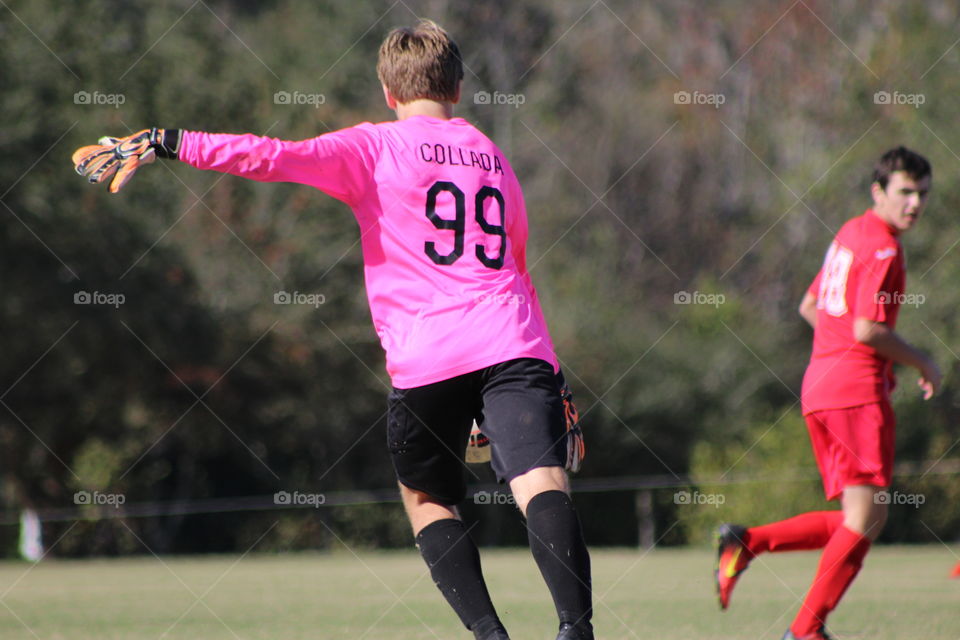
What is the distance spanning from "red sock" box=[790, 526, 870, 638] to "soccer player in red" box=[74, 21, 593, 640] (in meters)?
1.61

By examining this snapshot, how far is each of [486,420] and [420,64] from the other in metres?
1.13

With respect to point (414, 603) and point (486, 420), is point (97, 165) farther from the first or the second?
point (414, 603)

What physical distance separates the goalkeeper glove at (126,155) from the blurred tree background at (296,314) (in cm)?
1674

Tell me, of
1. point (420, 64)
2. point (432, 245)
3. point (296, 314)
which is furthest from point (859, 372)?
point (296, 314)

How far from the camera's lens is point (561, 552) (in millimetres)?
3695

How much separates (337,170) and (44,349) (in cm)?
1774

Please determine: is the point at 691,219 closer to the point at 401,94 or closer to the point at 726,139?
the point at 726,139

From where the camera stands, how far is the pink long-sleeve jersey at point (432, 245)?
382 centimetres

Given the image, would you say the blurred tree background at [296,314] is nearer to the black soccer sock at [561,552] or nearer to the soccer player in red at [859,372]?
the soccer player in red at [859,372]

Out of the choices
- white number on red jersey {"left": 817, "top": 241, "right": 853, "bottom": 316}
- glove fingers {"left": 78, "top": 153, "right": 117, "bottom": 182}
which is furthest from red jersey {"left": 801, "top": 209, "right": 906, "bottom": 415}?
glove fingers {"left": 78, "top": 153, "right": 117, "bottom": 182}

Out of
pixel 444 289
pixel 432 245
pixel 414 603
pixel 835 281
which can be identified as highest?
pixel 432 245

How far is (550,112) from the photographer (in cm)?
3322

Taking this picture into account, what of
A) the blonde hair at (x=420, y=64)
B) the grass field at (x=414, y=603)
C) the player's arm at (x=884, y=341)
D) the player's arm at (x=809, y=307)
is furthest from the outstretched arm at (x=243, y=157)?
the player's arm at (x=809, y=307)

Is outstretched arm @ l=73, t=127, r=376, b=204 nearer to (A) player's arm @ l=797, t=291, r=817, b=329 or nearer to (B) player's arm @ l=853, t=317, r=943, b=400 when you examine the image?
(B) player's arm @ l=853, t=317, r=943, b=400
